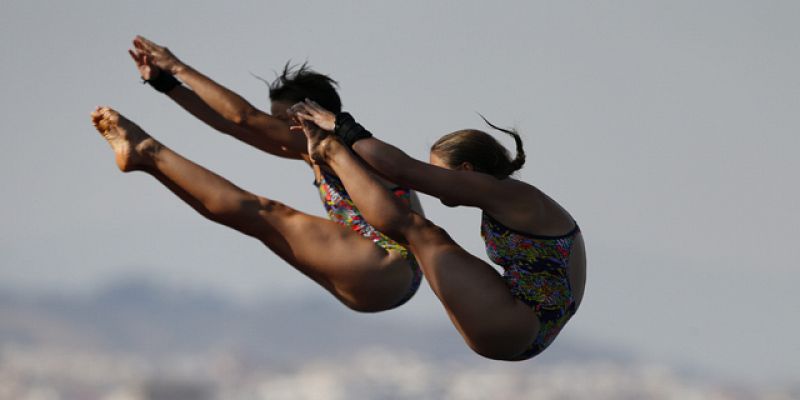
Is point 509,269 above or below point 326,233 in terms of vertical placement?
below

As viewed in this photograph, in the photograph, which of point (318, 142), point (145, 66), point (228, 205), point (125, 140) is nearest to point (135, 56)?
point (145, 66)

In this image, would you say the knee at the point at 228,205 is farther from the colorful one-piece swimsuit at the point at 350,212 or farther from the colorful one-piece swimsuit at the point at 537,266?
the colorful one-piece swimsuit at the point at 537,266

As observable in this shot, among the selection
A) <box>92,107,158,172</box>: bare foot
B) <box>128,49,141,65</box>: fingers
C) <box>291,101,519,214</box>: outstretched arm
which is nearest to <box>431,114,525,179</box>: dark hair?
<box>291,101,519,214</box>: outstretched arm

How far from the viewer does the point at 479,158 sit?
18.9ft

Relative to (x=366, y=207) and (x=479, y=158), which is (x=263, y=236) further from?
(x=479, y=158)

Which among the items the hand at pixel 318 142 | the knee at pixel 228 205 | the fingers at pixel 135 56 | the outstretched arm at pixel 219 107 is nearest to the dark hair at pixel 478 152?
the hand at pixel 318 142

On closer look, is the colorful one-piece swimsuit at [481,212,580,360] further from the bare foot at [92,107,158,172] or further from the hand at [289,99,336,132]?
the bare foot at [92,107,158,172]

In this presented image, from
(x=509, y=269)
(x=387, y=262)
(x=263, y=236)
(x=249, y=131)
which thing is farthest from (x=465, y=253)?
(x=249, y=131)

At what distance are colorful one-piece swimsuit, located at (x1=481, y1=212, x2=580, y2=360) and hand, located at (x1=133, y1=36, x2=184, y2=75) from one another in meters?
2.11

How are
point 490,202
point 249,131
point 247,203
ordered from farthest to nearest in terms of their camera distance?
point 249,131
point 247,203
point 490,202

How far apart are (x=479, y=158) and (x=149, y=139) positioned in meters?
1.72

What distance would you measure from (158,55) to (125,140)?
85cm

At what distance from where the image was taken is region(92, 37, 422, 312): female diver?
6.04m

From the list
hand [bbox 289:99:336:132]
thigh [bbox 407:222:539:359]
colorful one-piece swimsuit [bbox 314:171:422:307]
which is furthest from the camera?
colorful one-piece swimsuit [bbox 314:171:422:307]
